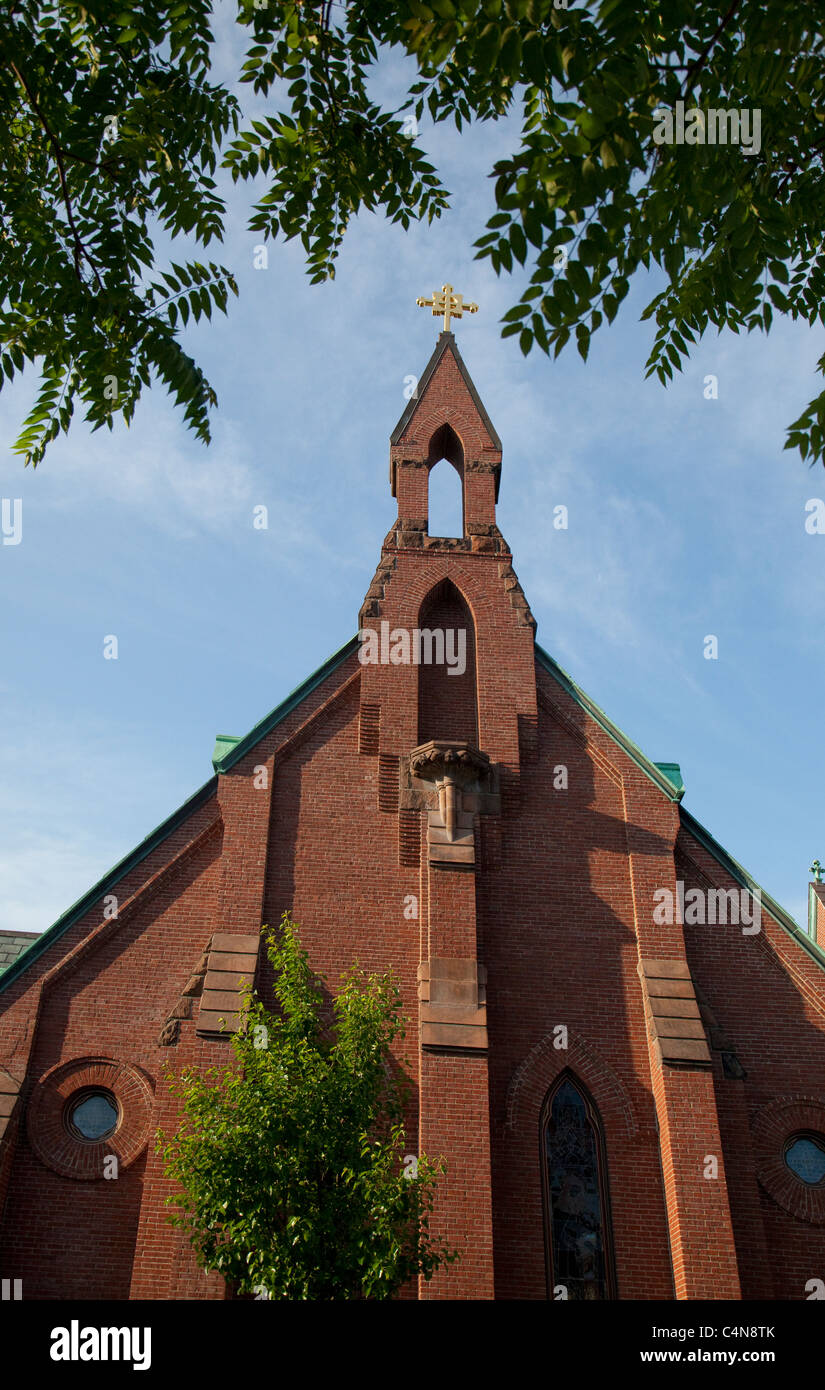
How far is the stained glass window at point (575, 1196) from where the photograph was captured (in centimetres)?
1311

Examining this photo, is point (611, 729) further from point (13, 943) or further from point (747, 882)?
point (13, 943)

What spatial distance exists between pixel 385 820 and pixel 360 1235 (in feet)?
21.1

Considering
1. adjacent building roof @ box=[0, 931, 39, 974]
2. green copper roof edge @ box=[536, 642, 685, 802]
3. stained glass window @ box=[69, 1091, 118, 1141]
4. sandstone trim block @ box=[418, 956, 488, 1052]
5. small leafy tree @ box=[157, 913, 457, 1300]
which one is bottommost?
small leafy tree @ box=[157, 913, 457, 1300]

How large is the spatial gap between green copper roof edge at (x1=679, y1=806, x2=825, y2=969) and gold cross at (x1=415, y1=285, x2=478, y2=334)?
10025 millimetres

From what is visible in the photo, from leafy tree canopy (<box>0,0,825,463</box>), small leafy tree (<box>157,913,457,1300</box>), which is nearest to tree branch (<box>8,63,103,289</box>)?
leafy tree canopy (<box>0,0,825,463</box>)

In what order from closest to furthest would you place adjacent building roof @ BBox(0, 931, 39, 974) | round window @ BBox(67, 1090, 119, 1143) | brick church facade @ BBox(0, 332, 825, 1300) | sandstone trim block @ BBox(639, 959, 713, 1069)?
1. brick church facade @ BBox(0, 332, 825, 1300)
2. round window @ BBox(67, 1090, 119, 1143)
3. sandstone trim block @ BBox(639, 959, 713, 1069)
4. adjacent building roof @ BBox(0, 931, 39, 974)

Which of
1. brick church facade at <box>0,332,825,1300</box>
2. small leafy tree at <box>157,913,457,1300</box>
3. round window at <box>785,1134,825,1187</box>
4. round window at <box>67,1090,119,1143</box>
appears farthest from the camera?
round window at <box>785,1134,825,1187</box>

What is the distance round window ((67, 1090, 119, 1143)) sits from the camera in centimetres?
1374

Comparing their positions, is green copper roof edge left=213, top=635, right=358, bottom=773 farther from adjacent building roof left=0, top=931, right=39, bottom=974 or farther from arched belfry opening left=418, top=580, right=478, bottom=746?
adjacent building roof left=0, top=931, right=39, bottom=974

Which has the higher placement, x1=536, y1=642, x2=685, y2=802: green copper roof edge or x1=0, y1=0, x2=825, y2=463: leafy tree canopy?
x1=536, y1=642, x2=685, y2=802: green copper roof edge

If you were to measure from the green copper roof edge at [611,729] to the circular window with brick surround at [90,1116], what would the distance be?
8.15m

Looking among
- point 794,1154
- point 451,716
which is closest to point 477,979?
point 451,716

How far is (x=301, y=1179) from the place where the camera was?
Answer: 36.0 ft

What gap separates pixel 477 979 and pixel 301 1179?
380cm
